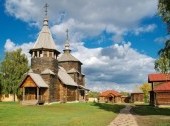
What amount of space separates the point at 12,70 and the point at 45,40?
68.5ft

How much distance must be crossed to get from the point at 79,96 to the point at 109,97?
100ft

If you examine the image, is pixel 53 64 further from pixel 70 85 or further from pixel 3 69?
pixel 3 69

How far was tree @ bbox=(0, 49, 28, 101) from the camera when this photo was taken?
7041 centimetres

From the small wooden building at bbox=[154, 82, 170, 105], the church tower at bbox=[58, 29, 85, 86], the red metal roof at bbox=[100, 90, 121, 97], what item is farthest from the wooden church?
the red metal roof at bbox=[100, 90, 121, 97]

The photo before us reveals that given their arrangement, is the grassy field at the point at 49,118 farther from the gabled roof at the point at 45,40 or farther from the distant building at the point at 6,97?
the distant building at the point at 6,97

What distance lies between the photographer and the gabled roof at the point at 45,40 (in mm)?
53719

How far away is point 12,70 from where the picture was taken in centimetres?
7212

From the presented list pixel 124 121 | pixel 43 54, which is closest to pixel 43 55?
pixel 43 54

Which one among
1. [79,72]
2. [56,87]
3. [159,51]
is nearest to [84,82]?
[79,72]

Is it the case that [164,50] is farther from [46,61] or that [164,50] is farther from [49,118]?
[46,61]

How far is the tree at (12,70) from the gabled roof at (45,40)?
62.8ft

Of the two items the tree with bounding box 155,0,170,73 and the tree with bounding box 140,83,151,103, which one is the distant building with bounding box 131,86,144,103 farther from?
the tree with bounding box 155,0,170,73

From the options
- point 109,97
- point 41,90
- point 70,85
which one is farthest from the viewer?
point 109,97

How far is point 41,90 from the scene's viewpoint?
51.6m
